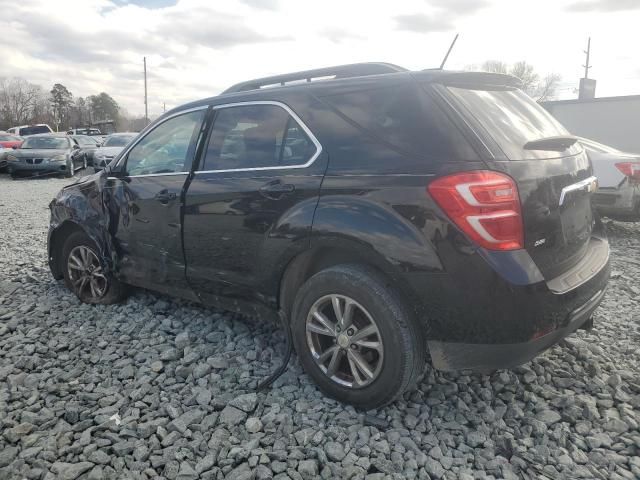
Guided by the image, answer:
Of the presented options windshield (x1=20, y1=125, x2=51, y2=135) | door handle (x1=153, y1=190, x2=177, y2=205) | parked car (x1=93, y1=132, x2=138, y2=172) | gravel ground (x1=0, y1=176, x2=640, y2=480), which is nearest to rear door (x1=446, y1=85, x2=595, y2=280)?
gravel ground (x1=0, y1=176, x2=640, y2=480)

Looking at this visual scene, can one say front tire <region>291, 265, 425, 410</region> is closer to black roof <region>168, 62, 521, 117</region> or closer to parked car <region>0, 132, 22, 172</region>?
black roof <region>168, 62, 521, 117</region>

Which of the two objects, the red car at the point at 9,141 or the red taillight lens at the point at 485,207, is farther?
the red car at the point at 9,141

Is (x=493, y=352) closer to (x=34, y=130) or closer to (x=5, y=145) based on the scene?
(x=5, y=145)

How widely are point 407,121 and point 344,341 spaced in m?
1.20

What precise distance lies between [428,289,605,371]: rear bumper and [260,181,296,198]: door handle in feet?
3.69

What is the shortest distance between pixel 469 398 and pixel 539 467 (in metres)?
0.59

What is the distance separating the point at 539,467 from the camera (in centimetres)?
223

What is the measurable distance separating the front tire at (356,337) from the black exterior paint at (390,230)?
0.33 feet

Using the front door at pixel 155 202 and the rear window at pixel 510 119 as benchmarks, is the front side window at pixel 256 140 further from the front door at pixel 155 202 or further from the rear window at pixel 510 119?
the rear window at pixel 510 119

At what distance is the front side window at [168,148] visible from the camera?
3451 mm

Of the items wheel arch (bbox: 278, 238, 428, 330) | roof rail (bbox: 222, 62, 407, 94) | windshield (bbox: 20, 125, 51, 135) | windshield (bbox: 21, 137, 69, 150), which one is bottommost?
wheel arch (bbox: 278, 238, 428, 330)

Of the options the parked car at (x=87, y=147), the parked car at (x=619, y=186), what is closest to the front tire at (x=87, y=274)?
the parked car at (x=619, y=186)

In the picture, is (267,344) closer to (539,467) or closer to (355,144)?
(355,144)

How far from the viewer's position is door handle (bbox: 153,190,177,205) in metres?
3.40
